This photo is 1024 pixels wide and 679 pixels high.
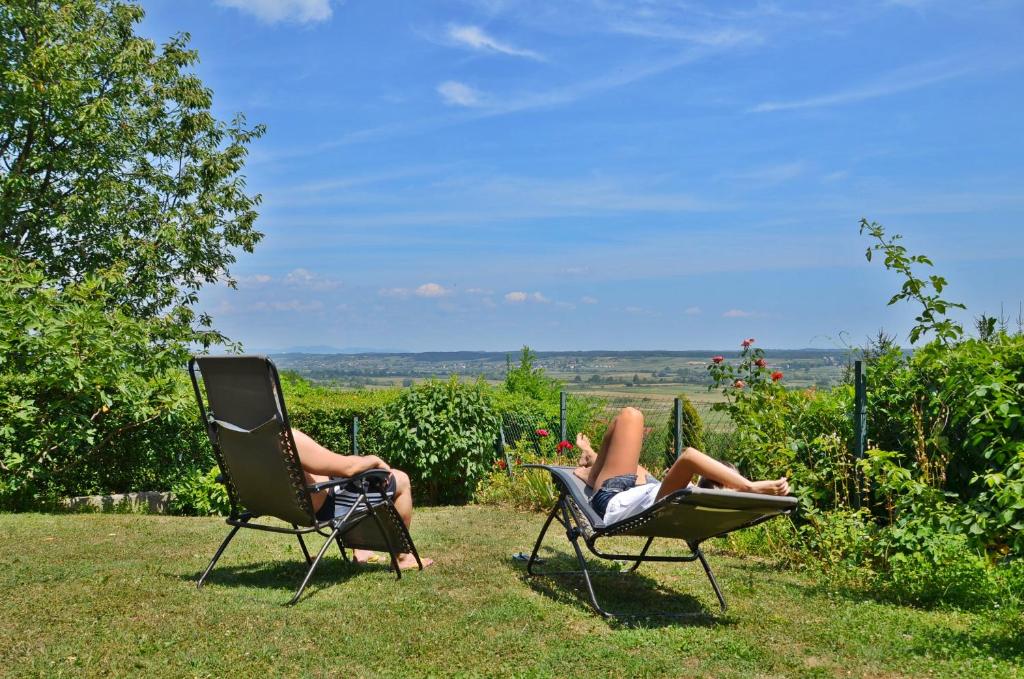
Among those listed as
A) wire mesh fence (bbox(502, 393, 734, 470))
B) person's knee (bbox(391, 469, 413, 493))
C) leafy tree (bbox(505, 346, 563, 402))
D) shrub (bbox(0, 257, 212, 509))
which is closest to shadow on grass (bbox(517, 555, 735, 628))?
person's knee (bbox(391, 469, 413, 493))

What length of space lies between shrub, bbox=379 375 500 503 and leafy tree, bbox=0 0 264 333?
5.97m

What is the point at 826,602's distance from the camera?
4645 mm

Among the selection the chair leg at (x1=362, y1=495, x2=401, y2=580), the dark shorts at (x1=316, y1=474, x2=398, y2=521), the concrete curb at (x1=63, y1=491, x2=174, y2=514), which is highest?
the dark shorts at (x1=316, y1=474, x2=398, y2=521)

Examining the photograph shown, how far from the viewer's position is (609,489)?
4910 mm

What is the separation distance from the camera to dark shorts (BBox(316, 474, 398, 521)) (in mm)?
5023

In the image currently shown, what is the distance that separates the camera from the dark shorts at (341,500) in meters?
5.02

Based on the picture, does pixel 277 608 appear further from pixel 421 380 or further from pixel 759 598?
pixel 421 380

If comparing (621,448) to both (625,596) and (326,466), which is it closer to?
(625,596)

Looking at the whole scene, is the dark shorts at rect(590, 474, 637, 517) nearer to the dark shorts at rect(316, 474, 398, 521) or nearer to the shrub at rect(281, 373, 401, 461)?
the dark shorts at rect(316, 474, 398, 521)

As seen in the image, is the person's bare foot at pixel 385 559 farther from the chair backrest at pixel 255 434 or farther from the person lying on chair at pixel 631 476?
the person lying on chair at pixel 631 476

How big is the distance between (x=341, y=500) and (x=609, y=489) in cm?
164

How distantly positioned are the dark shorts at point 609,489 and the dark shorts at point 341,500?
49.3 inches

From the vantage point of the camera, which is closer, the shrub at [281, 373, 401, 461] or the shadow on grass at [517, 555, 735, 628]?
the shadow on grass at [517, 555, 735, 628]

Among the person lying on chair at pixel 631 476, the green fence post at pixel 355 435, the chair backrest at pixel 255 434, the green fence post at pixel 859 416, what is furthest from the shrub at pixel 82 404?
the green fence post at pixel 859 416
